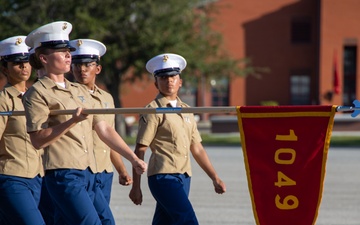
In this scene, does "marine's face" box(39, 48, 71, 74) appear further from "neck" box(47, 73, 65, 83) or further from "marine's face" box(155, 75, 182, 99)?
"marine's face" box(155, 75, 182, 99)

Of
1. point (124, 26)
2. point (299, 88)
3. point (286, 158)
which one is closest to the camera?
point (286, 158)

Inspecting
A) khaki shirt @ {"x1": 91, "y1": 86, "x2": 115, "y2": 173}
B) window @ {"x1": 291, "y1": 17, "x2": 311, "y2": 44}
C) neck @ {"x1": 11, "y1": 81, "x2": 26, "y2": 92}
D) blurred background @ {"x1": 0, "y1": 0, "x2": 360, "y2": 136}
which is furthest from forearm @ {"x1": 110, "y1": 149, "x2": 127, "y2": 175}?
window @ {"x1": 291, "y1": 17, "x2": 311, "y2": 44}

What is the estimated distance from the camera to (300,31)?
1913 inches

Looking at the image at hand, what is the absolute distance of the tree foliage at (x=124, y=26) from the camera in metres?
30.5

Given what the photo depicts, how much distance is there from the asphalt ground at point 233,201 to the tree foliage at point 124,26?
13356 millimetres

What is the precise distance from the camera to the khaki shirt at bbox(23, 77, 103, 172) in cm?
566

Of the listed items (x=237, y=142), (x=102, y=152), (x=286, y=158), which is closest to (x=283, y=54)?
(x=237, y=142)

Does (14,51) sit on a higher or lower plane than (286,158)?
higher

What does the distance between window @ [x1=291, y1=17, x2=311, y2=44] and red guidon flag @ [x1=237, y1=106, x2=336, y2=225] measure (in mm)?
43632

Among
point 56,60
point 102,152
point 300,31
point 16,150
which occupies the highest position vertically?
point 300,31

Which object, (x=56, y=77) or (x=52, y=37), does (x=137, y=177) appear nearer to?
(x=56, y=77)

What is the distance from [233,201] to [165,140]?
211 inches

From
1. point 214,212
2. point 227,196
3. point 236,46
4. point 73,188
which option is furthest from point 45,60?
point 236,46

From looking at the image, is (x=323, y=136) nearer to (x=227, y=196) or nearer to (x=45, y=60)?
(x=45, y=60)
